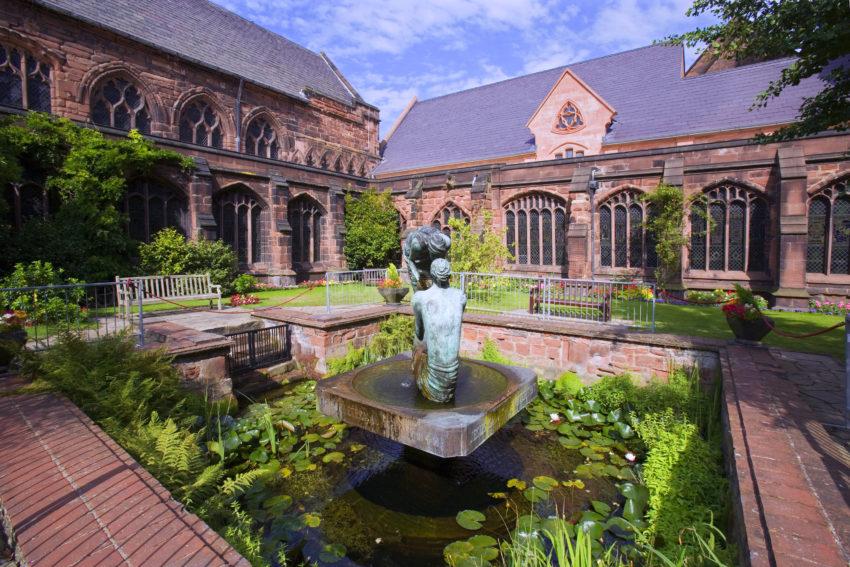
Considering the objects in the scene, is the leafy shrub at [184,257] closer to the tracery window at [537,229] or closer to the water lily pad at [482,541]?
the tracery window at [537,229]

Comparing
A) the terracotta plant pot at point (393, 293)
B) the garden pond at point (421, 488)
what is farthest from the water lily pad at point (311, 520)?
the terracotta plant pot at point (393, 293)

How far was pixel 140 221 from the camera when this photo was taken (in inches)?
579

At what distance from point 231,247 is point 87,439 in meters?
15.0

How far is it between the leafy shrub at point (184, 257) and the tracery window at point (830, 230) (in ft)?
64.9

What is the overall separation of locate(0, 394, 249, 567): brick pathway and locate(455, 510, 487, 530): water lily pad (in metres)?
2.50

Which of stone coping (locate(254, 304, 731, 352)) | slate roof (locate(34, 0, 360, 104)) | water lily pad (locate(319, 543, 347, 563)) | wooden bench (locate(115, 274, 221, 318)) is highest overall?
slate roof (locate(34, 0, 360, 104))

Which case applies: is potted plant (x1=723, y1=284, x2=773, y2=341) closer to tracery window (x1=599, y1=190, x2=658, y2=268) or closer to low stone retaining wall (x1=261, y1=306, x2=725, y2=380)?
low stone retaining wall (x1=261, y1=306, x2=725, y2=380)

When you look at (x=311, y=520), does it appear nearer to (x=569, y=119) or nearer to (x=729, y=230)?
(x=729, y=230)

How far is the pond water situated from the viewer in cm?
379

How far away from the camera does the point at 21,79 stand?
15.2 meters

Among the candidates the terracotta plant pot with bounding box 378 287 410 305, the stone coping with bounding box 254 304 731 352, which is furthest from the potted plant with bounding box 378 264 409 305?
the stone coping with bounding box 254 304 731 352

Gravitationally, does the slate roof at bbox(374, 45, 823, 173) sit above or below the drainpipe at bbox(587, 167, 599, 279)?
above

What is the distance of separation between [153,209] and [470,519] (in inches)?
620

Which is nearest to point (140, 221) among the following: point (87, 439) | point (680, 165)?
point (87, 439)
